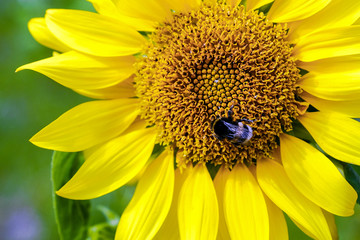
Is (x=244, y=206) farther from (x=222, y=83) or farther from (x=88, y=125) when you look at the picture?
(x=88, y=125)

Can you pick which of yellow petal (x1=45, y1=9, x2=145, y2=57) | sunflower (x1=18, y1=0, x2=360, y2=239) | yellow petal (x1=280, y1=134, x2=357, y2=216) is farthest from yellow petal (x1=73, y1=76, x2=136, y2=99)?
yellow petal (x1=280, y1=134, x2=357, y2=216)

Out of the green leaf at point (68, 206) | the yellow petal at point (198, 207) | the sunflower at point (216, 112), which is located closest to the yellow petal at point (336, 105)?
the sunflower at point (216, 112)

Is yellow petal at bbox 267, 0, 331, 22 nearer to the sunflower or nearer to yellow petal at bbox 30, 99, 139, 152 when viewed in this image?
the sunflower

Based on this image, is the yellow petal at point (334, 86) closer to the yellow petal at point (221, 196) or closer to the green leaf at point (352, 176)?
the green leaf at point (352, 176)

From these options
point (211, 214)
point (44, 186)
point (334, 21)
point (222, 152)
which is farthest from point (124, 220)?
point (44, 186)

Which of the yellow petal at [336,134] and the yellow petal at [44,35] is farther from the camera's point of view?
the yellow petal at [44,35]

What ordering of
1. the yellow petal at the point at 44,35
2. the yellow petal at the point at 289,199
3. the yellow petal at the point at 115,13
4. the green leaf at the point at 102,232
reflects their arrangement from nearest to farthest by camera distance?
the yellow petal at the point at 289,199 → the yellow petal at the point at 115,13 → the yellow petal at the point at 44,35 → the green leaf at the point at 102,232

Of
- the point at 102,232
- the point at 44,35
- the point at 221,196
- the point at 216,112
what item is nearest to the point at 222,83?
the point at 216,112
